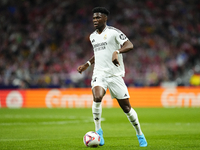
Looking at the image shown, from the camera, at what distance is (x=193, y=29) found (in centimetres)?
2556

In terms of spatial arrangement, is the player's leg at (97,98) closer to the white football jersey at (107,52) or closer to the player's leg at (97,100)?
the player's leg at (97,100)

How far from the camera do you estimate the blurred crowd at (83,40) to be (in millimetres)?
21438

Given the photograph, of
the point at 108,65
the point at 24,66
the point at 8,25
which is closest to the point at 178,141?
the point at 108,65

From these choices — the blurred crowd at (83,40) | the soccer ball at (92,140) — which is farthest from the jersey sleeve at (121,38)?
the blurred crowd at (83,40)

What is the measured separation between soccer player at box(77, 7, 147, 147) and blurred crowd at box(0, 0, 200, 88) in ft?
47.4

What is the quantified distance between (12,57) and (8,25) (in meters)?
3.48

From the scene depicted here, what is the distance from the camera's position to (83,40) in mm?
24578

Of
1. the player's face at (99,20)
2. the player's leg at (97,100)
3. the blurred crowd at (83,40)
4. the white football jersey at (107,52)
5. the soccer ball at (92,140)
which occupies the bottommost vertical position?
the soccer ball at (92,140)

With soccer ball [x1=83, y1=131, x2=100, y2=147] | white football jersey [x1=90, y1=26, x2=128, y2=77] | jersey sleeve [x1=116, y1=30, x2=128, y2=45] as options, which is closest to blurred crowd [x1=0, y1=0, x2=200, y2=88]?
white football jersey [x1=90, y1=26, x2=128, y2=77]

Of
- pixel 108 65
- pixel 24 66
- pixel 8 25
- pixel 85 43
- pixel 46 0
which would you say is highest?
pixel 46 0

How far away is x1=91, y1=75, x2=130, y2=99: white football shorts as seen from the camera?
6348 mm

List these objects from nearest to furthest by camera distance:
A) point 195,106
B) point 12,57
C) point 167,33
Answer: point 195,106
point 12,57
point 167,33

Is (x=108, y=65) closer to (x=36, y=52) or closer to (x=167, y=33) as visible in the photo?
(x=36, y=52)

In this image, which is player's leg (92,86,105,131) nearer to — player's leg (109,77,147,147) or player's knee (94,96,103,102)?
player's knee (94,96,103,102)
